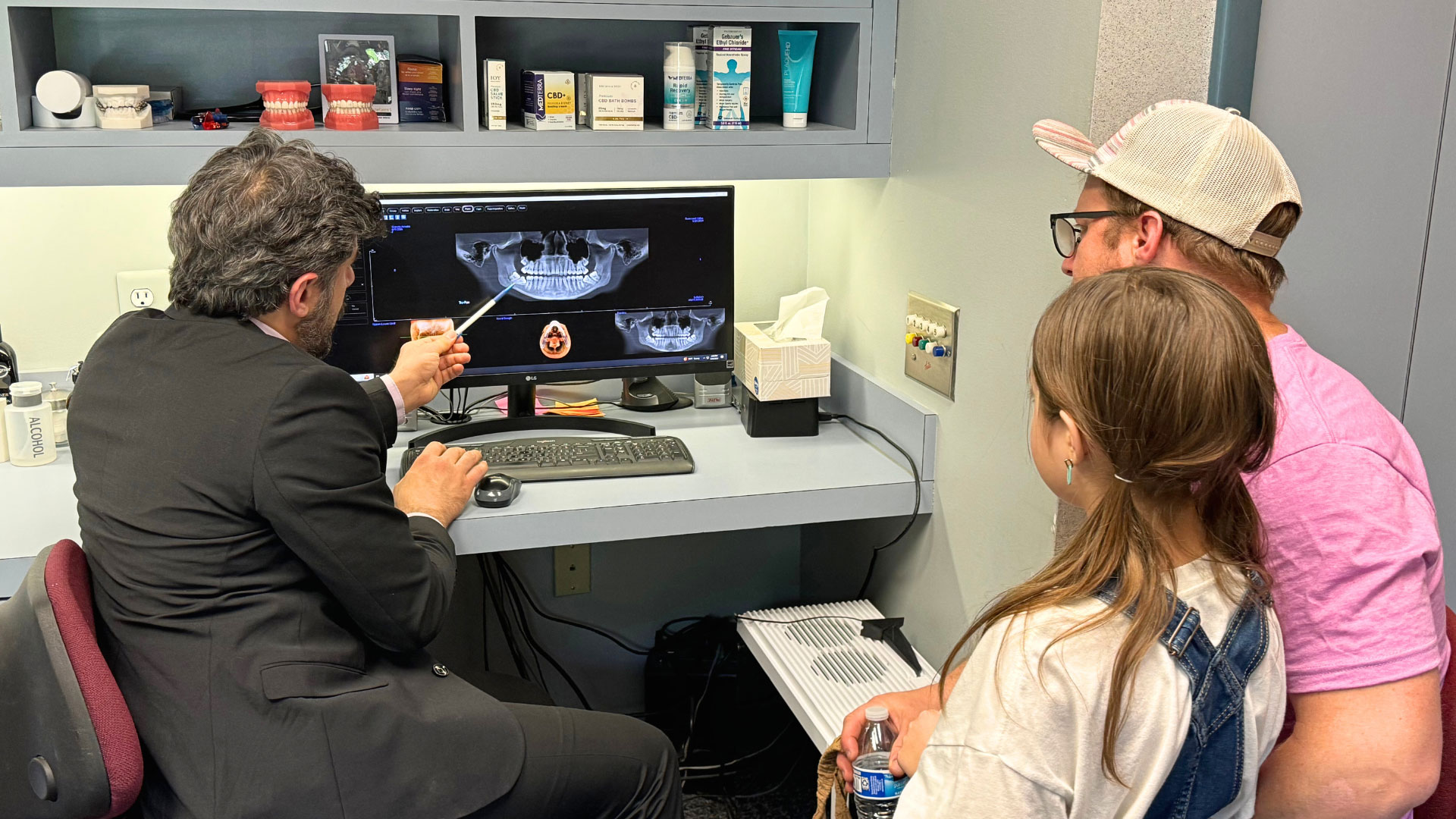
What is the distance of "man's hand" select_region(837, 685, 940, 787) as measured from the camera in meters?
1.39

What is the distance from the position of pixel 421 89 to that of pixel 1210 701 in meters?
1.79

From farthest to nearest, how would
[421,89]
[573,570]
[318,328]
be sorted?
[573,570], [421,89], [318,328]

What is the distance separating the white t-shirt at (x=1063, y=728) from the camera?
0.93 meters

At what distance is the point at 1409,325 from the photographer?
149cm

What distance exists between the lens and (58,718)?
135cm

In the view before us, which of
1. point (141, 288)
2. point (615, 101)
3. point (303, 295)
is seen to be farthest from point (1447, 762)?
point (141, 288)

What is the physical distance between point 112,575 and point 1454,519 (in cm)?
167

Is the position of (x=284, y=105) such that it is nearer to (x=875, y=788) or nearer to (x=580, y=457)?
(x=580, y=457)

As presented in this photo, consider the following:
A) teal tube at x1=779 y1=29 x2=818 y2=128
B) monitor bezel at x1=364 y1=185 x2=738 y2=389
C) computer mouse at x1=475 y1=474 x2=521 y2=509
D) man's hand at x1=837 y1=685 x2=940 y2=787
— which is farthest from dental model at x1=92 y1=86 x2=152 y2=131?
man's hand at x1=837 y1=685 x2=940 y2=787

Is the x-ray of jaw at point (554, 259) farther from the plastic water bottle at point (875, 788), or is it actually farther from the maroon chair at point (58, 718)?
the plastic water bottle at point (875, 788)

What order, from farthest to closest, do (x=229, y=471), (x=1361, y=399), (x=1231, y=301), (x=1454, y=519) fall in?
(x=1454, y=519), (x=229, y=471), (x=1361, y=399), (x=1231, y=301)

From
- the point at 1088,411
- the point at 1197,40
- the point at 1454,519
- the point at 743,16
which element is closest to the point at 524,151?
the point at 743,16

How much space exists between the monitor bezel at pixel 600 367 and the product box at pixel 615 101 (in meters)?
0.12

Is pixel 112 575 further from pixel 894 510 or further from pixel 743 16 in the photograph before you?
pixel 743 16
